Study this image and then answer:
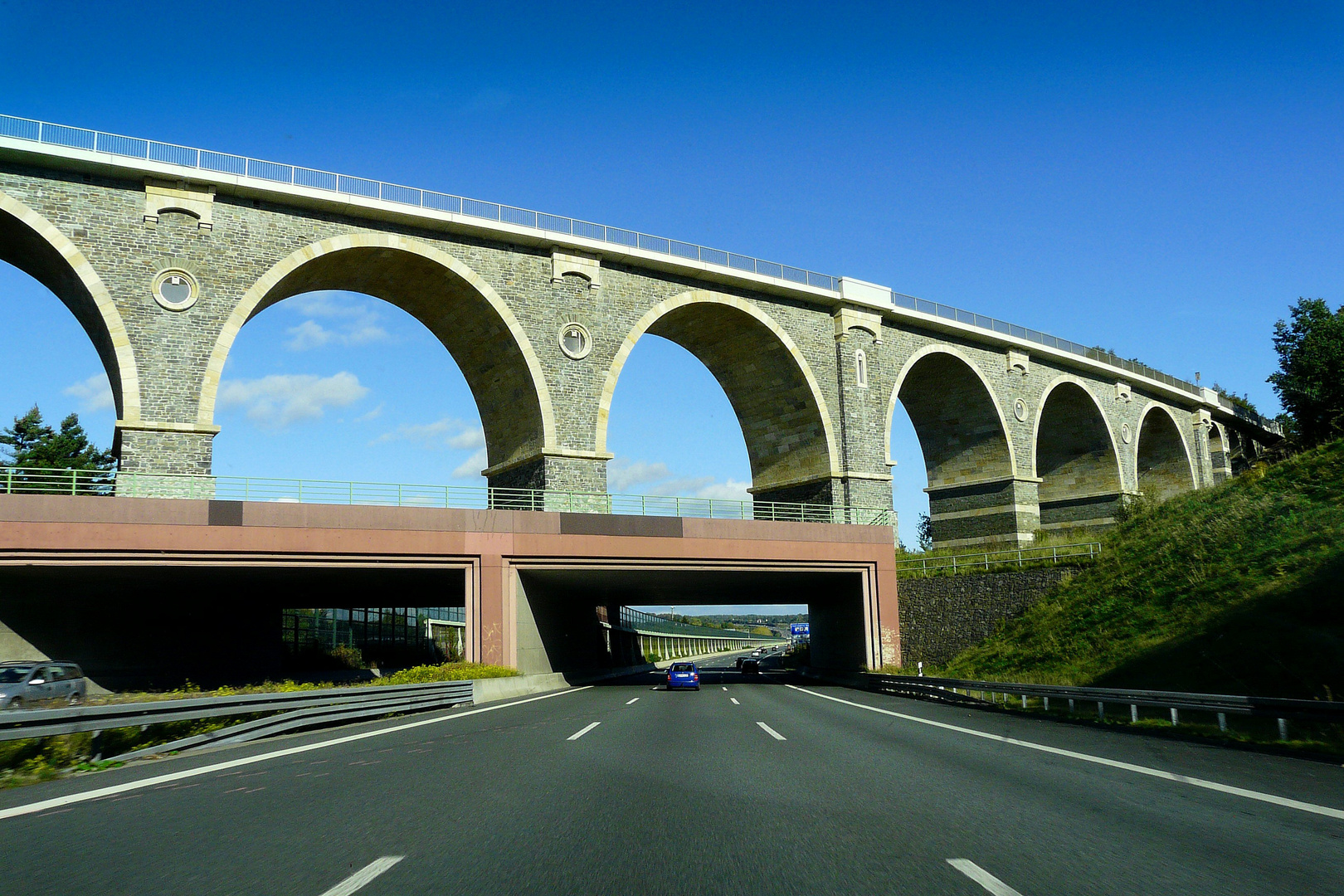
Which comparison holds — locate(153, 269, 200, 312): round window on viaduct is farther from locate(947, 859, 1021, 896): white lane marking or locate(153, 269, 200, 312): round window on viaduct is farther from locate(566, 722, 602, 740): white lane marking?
locate(947, 859, 1021, 896): white lane marking

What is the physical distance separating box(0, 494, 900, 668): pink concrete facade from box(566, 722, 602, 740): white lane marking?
1321 centimetres

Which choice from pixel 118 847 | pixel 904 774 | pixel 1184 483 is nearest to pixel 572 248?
pixel 904 774

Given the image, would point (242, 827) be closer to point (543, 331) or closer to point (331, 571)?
point (331, 571)

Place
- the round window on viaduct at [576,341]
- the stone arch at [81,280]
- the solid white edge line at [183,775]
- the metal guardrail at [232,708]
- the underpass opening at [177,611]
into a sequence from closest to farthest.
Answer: the solid white edge line at [183,775] → the metal guardrail at [232,708] → the underpass opening at [177,611] → the stone arch at [81,280] → the round window on viaduct at [576,341]

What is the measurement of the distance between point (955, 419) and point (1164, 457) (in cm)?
2760

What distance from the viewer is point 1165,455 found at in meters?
69.8

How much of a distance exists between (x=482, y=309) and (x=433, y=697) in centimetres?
1768

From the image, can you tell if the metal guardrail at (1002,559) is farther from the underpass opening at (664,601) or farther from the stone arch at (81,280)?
the stone arch at (81,280)

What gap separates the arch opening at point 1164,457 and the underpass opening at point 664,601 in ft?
117

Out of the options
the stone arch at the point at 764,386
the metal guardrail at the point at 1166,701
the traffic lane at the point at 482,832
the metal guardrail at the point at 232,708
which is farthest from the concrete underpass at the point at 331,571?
the traffic lane at the point at 482,832

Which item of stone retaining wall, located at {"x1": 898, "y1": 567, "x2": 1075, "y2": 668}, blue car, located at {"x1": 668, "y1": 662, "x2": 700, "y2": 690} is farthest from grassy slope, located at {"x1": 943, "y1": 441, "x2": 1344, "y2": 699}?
blue car, located at {"x1": 668, "y1": 662, "x2": 700, "y2": 690}

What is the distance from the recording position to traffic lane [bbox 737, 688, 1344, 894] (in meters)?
5.61

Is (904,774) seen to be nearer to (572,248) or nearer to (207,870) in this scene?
(207,870)

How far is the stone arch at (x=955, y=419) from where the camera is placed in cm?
5019
